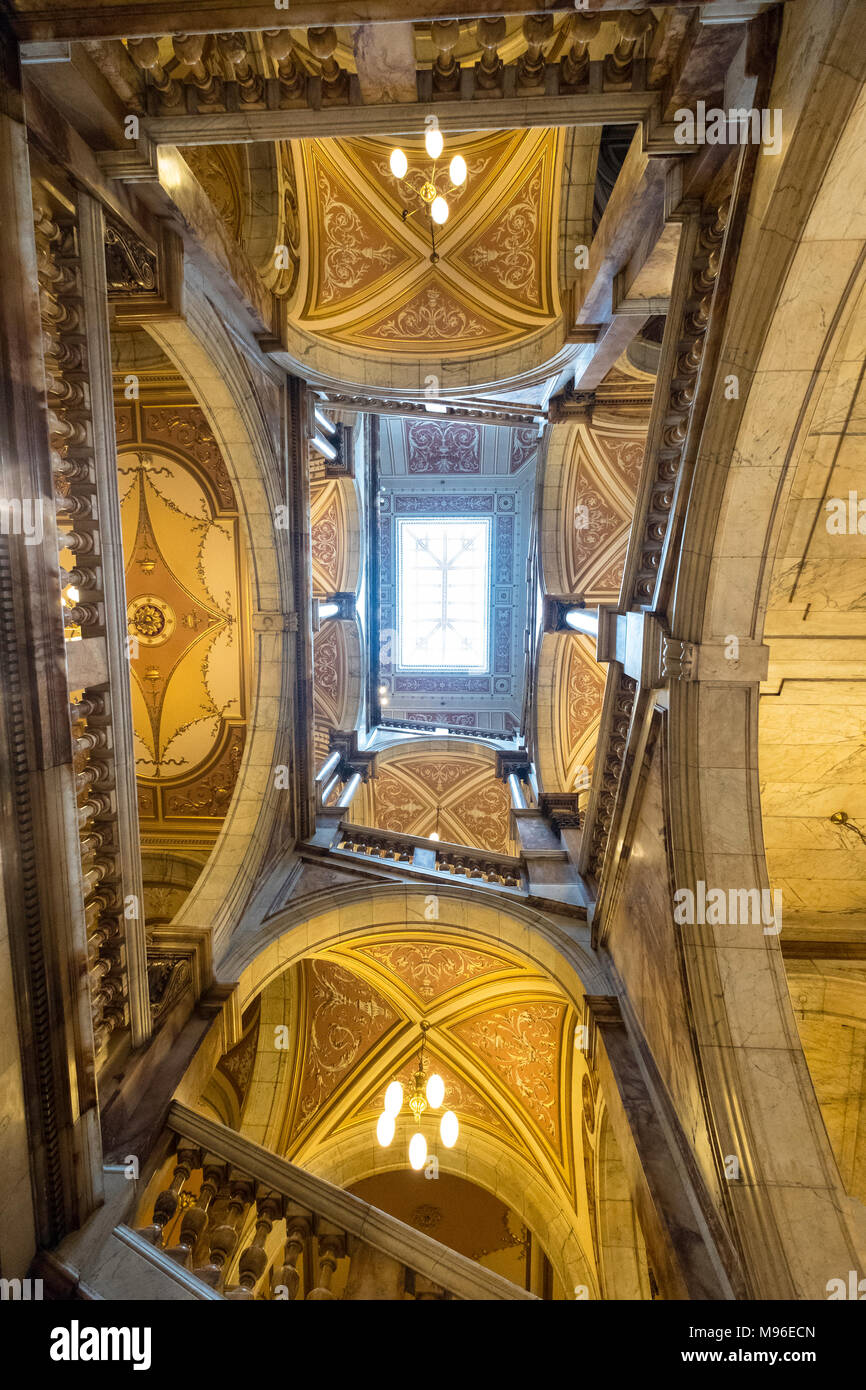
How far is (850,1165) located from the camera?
23.4 ft

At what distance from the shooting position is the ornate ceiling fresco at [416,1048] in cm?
823

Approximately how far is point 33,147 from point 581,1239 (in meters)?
11.4

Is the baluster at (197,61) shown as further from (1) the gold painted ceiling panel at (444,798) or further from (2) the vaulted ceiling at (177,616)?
(1) the gold painted ceiling panel at (444,798)

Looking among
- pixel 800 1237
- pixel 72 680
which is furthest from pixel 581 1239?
pixel 72 680

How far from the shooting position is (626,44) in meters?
3.95

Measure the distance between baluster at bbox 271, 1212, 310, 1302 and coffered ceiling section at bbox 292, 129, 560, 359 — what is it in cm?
882

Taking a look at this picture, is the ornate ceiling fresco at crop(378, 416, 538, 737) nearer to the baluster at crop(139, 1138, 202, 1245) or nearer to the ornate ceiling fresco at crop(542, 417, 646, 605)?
the ornate ceiling fresco at crop(542, 417, 646, 605)

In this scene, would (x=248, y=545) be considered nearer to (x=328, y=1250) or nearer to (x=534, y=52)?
(x=534, y=52)

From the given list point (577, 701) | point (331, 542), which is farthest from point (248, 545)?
point (577, 701)

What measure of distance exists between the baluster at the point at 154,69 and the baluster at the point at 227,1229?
7761 mm

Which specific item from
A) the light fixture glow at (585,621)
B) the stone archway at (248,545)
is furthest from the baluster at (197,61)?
the light fixture glow at (585,621)

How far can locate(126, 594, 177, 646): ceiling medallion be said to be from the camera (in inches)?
377

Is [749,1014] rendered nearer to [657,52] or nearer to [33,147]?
[657,52]

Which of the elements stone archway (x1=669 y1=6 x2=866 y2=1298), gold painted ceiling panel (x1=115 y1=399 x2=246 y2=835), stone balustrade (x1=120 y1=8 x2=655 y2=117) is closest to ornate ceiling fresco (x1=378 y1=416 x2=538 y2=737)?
gold painted ceiling panel (x1=115 y1=399 x2=246 y2=835)
